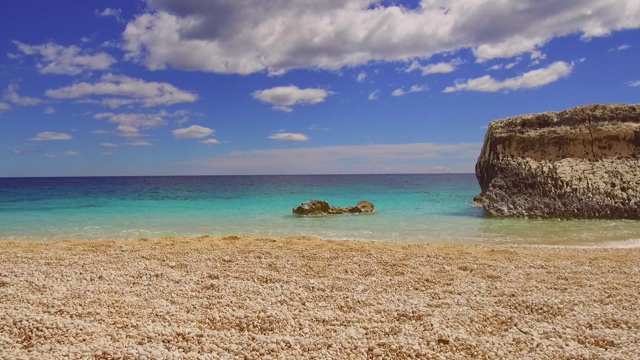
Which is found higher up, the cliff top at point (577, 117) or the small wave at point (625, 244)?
the cliff top at point (577, 117)

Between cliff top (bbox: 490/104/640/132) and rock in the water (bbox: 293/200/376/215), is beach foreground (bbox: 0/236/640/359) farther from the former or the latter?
rock in the water (bbox: 293/200/376/215)

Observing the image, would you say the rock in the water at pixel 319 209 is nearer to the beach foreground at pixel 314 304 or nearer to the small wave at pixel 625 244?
the small wave at pixel 625 244

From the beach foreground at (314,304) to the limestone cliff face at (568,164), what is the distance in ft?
34.5

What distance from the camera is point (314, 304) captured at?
241 inches

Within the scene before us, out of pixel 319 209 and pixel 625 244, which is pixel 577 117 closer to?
pixel 625 244

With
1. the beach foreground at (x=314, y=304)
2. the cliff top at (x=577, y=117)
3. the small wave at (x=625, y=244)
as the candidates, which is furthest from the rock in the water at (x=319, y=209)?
the beach foreground at (x=314, y=304)

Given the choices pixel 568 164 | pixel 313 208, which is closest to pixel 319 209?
pixel 313 208

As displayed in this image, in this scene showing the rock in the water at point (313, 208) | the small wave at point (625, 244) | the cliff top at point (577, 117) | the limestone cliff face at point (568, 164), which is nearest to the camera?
the small wave at point (625, 244)

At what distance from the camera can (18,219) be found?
68.4 feet

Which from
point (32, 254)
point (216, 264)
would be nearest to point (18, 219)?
point (32, 254)

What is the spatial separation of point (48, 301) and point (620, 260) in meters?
11.2

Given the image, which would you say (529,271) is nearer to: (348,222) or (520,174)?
(348,222)

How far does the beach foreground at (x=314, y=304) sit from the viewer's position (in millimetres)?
4648

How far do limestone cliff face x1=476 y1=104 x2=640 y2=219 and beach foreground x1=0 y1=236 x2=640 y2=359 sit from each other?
34.5ft
